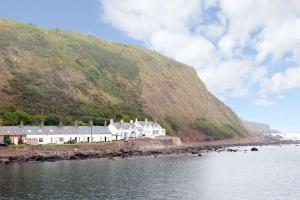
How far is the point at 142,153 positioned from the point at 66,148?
87.4ft

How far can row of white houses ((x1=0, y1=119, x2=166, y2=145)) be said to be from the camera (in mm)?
122000

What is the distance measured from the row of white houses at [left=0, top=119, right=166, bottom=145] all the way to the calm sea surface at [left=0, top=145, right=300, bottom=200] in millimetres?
25703

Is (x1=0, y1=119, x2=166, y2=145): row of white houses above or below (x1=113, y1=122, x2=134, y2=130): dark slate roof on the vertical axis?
below

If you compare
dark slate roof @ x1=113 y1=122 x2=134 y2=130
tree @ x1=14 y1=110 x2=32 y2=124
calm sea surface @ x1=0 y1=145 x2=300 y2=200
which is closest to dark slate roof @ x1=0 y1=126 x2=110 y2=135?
dark slate roof @ x1=113 y1=122 x2=134 y2=130

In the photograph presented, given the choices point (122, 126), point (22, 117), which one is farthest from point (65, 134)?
point (122, 126)

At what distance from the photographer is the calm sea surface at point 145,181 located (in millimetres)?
61281

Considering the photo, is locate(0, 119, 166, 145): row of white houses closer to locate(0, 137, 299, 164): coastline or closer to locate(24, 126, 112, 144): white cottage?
locate(24, 126, 112, 144): white cottage

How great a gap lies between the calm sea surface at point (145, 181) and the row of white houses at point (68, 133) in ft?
84.3

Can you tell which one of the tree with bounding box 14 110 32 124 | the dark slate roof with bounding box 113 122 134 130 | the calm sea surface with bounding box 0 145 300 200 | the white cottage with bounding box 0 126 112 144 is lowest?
the calm sea surface with bounding box 0 145 300 200

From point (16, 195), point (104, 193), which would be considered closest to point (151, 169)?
point (104, 193)

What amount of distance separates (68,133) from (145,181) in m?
66.2

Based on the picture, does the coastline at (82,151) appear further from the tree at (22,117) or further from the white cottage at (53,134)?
the tree at (22,117)

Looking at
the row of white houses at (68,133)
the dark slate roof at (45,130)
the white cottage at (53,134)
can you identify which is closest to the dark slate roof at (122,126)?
the row of white houses at (68,133)

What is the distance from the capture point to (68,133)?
13525 centimetres
